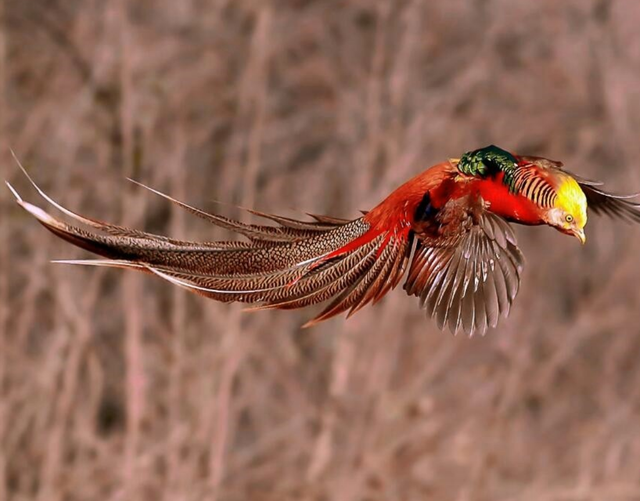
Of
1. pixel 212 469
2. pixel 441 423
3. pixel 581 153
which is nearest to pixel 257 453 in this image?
pixel 212 469

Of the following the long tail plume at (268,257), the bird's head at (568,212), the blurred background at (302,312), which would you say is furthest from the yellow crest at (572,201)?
the blurred background at (302,312)

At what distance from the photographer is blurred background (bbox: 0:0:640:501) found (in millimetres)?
4395

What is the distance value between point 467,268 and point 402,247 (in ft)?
0.27

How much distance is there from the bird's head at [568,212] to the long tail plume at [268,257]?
207mm

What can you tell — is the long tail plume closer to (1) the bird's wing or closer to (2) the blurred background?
(1) the bird's wing

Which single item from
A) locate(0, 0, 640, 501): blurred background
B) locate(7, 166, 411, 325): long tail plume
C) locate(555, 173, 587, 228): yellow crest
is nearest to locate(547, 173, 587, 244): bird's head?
locate(555, 173, 587, 228): yellow crest

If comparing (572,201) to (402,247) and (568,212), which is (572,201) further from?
(402,247)

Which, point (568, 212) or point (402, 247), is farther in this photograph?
point (402, 247)

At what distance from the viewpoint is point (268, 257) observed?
1.10 metres

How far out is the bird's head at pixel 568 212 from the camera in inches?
39.3

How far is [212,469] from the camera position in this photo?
14.0 feet

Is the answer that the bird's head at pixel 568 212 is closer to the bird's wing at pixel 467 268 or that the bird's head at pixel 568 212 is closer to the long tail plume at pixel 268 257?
the bird's wing at pixel 467 268

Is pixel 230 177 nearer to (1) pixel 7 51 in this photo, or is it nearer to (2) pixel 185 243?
(1) pixel 7 51

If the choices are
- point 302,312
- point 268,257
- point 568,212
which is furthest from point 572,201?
point 302,312
